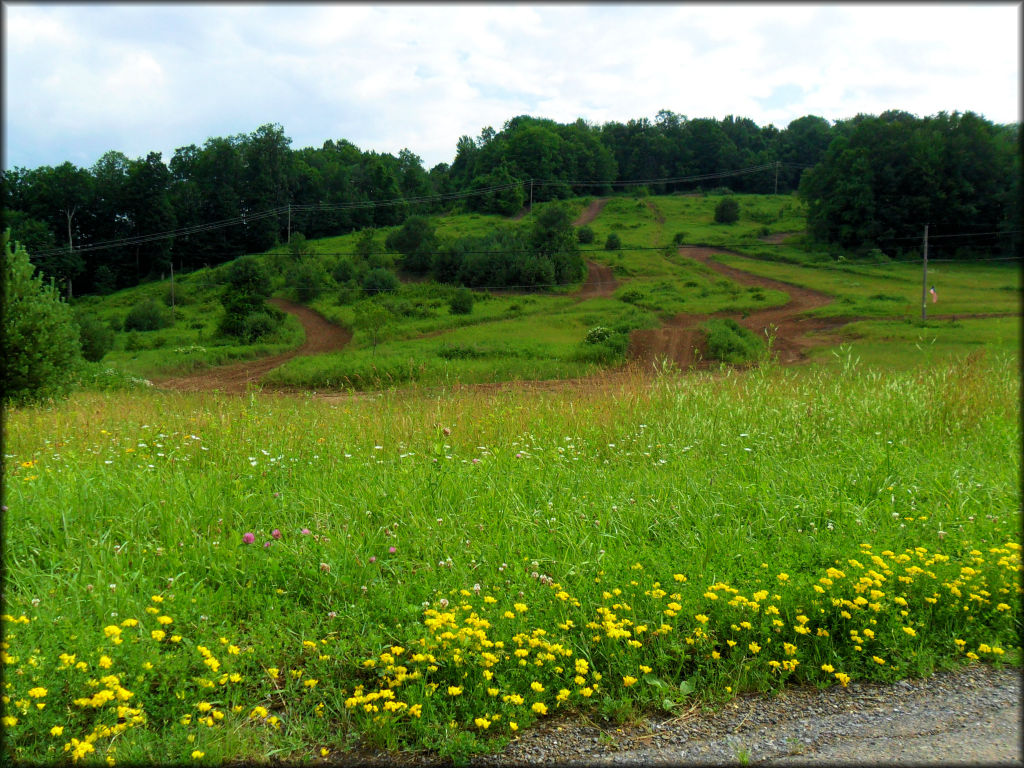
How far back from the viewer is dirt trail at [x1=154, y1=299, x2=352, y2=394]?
26250 mm

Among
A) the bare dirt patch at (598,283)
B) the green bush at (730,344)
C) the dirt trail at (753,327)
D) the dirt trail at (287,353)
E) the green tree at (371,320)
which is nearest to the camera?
the dirt trail at (287,353)

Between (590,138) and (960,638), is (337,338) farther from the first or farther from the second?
(960,638)

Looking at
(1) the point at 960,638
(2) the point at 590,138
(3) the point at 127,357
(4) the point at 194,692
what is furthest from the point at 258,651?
(2) the point at 590,138

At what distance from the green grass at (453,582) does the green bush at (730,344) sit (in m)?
22.3

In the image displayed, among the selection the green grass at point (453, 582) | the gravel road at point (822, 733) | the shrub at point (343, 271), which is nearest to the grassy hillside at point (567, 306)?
the shrub at point (343, 271)

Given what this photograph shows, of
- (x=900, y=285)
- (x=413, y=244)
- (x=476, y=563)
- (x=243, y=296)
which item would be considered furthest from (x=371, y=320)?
A: (x=476, y=563)

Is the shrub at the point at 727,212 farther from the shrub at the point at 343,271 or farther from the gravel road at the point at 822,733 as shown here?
the gravel road at the point at 822,733

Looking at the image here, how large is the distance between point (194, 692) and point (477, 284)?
4331cm

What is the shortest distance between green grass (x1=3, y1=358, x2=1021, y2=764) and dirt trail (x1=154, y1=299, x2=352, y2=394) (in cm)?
2100

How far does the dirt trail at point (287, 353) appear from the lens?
86.1 feet

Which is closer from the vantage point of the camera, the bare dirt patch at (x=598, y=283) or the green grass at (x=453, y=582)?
the green grass at (x=453, y=582)

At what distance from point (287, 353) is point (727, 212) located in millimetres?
42407

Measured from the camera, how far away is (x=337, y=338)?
37500 millimetres

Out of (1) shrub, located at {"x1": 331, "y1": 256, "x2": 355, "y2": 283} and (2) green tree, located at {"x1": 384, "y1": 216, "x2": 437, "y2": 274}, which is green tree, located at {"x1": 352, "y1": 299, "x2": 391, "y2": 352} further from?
(2) green tree, located at {"x1": 384, "y1": 216, "x2": 437, "y2": 274}
